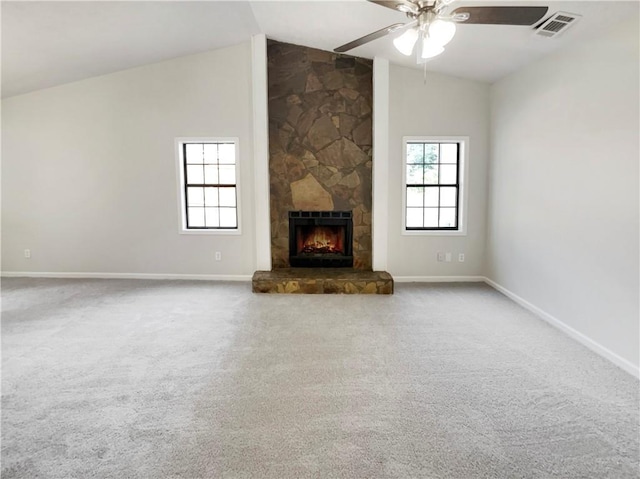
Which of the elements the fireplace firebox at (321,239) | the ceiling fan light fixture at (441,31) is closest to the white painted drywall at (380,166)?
the fireplace firebox at (321,239)

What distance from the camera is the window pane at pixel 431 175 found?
18.0ft

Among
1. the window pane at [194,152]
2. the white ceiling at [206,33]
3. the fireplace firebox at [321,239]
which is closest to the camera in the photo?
the white ceiling at [206,33]

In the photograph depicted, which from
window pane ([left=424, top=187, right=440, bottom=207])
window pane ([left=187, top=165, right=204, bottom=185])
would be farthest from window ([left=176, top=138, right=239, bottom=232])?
window pane ([left=424, top=187, right=440, bottom=207])

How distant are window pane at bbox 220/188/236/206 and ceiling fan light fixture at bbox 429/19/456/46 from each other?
3.88 meters

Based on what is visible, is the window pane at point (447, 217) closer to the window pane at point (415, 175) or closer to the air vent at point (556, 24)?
the window pane at point (415, 175)

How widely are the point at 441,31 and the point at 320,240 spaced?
3660 millimetres

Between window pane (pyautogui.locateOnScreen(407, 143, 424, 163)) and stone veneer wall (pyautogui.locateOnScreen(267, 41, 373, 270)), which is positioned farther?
window pane (pyautogui.locateOnScreen(407, 143, 424, 163))

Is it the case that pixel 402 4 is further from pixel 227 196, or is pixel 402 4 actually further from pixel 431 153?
pixel 227 196

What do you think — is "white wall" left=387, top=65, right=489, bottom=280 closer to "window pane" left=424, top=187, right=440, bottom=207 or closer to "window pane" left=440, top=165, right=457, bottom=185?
"window pane" left=440, top=165, right=457, bottom=185

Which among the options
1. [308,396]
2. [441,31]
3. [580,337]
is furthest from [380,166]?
[308,396]

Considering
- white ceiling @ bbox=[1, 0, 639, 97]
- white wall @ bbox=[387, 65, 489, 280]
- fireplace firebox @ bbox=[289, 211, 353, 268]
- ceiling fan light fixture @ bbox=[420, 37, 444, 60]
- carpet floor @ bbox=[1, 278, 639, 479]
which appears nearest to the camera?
carpet floor @ bbox=[1, 278, 639, 479]

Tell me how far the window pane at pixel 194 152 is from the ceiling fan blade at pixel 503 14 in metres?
4.30

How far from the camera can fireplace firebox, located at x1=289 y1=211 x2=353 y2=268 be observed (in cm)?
550

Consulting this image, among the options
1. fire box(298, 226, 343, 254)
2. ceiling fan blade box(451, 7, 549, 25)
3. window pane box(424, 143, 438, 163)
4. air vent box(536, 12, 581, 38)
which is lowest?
fire box(298, 226, 343, 254)
